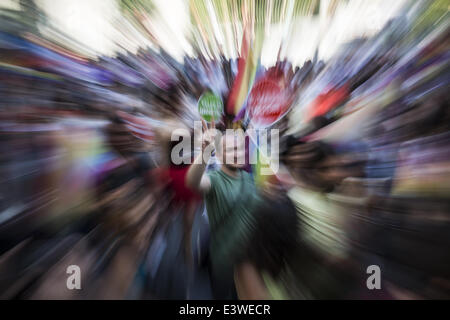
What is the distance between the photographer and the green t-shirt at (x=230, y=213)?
73cm

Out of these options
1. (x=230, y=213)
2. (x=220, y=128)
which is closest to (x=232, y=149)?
(x=220, y=128)

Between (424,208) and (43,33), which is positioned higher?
(43,33)

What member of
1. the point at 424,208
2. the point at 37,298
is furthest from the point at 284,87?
the point at 37,298

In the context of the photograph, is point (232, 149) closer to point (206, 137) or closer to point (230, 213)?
point (206, 137)

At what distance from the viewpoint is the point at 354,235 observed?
27.7 inches

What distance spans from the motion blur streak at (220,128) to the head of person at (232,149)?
3 cm

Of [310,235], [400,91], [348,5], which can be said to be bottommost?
[310,235]

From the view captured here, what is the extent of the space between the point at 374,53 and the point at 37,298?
1.28 metres

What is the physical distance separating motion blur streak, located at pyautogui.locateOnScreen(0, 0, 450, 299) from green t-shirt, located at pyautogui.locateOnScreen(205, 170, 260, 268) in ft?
0.05

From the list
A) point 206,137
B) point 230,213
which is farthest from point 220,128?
point 230,213

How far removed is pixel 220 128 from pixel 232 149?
81 millimetres

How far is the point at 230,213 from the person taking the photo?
2.47 feet

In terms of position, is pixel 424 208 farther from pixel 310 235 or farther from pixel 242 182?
pixel 242 182

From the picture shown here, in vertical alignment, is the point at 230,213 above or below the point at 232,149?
below
